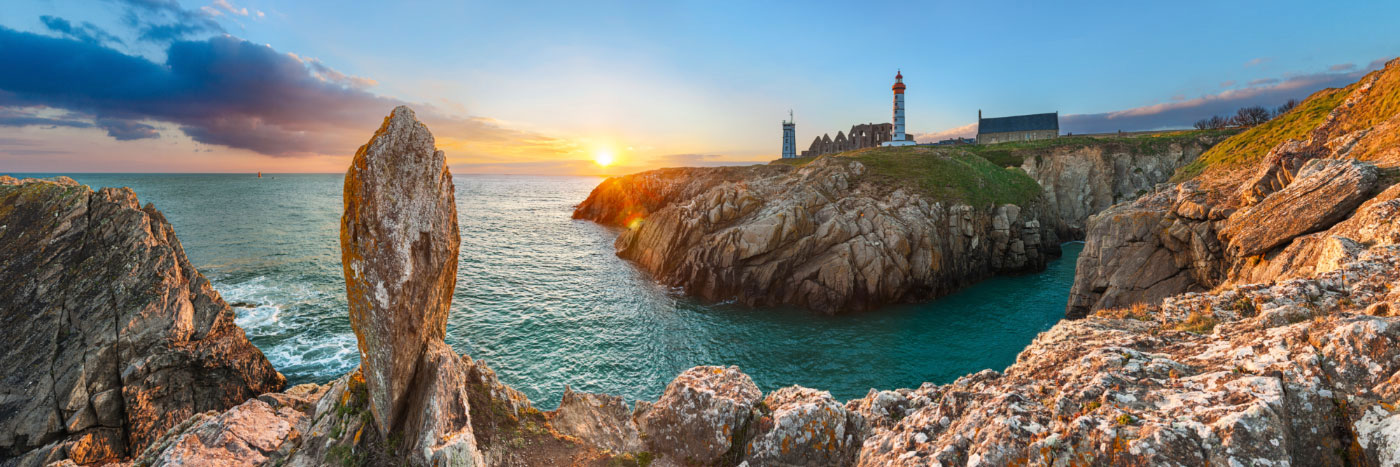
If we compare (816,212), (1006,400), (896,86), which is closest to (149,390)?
(1006,400)

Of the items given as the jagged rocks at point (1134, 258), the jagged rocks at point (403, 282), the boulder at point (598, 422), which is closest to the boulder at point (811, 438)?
the boulder at point (598, 422)

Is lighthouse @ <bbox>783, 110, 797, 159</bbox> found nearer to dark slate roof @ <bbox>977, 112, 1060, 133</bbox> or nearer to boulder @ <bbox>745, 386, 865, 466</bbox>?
dark slate roof @ <bbox>977, 112, 1060, 133</bbox>

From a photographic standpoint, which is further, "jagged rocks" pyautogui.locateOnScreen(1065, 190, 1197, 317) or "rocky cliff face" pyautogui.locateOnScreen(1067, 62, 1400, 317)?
"jagged rocks" pyautogui.locateOnScreen(1065, 190, 1197, 317)

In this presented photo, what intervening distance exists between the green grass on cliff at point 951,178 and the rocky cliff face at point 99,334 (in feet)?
160

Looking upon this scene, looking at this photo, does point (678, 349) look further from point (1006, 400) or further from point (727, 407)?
point (1006, 400)

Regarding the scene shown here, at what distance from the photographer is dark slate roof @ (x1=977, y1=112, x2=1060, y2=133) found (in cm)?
9525

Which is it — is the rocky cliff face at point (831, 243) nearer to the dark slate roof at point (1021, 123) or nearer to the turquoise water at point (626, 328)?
the turquoise water at point (626, 328)

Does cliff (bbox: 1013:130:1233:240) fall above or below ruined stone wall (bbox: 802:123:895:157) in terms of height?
below

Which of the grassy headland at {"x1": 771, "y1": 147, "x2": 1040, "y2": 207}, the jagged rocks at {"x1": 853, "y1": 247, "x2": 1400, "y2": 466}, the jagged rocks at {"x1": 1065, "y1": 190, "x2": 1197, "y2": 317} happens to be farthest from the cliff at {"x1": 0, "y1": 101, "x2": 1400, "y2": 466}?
the grassy headland at {"x1": 771, "y1": 147, "x2": 1040, "y2": 207}

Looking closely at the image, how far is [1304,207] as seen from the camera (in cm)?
1384

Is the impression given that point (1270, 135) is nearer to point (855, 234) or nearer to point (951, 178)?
point (951, 178)

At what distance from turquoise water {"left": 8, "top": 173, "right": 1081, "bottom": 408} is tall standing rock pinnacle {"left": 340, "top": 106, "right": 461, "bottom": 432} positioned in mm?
Result: 11630

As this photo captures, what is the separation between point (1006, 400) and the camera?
6.78 metres

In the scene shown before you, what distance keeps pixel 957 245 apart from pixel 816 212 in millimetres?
12385
